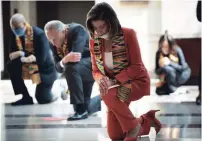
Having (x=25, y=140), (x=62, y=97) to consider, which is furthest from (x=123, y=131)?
(x=62, y=97)

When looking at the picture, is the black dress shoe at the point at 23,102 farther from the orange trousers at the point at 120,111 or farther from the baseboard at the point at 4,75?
the orange trousers at the point at 120,111

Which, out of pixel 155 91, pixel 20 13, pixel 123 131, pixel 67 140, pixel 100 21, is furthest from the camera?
pixel 155 91

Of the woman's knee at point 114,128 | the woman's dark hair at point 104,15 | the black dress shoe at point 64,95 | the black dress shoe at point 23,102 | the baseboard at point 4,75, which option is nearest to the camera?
the woman's dark hair at point 104,15

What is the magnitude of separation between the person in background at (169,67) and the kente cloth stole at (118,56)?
100 inches

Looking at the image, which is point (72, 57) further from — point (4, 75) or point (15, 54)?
point (4, 75)

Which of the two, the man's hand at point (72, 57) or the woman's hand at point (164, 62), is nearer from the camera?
the man's hand at point (72, 57)

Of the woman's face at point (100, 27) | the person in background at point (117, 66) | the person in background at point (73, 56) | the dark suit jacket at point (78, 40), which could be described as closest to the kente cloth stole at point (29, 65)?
the person in background at point (73, 56)

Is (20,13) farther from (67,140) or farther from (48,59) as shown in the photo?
(67,140)

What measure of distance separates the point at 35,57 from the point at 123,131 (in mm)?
1502

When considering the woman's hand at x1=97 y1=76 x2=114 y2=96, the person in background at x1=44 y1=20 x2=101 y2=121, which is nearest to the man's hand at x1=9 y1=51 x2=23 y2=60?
the person in background at x1=44 y1=20 x2=101 y2=121

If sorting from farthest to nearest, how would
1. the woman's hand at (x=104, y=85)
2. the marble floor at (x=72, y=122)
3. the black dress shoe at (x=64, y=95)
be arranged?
the black dress shoe at (x=64, y=95) → the marble floor at (x=72, y=122) → the woman's hand at (x=104, y=85)

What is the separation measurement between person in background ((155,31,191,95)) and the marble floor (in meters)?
0.35

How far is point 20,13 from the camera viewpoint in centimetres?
435

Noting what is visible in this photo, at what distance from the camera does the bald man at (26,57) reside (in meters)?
4.26
